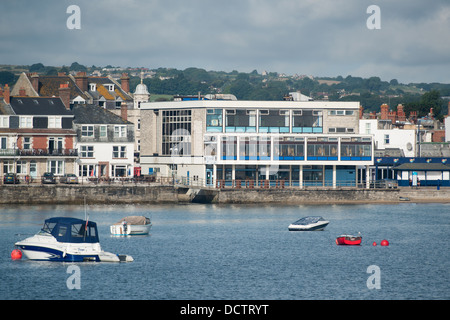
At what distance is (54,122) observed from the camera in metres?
114

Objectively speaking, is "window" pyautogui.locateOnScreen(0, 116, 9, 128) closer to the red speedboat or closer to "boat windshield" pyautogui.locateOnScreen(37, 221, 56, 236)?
"boat windshield" pyautogui.locateOnScreen(37, 221, 56, 236)

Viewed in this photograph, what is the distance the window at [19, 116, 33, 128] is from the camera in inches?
4400

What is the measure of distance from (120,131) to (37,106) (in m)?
11.9

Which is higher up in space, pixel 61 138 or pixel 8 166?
pixel 61 138

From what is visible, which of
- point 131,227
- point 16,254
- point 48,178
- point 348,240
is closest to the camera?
point 16,254

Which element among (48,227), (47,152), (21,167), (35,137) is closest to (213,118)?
(47,152)

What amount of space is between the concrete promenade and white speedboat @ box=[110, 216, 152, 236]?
25.3 metres

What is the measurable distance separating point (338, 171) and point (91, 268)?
63.5 meters

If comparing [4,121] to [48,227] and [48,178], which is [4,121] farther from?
[48,227]

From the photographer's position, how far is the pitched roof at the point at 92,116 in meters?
117

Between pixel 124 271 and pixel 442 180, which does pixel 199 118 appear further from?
pixel 124 271

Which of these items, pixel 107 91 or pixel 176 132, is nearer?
pixel 176 132

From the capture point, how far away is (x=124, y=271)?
59.8 metres
